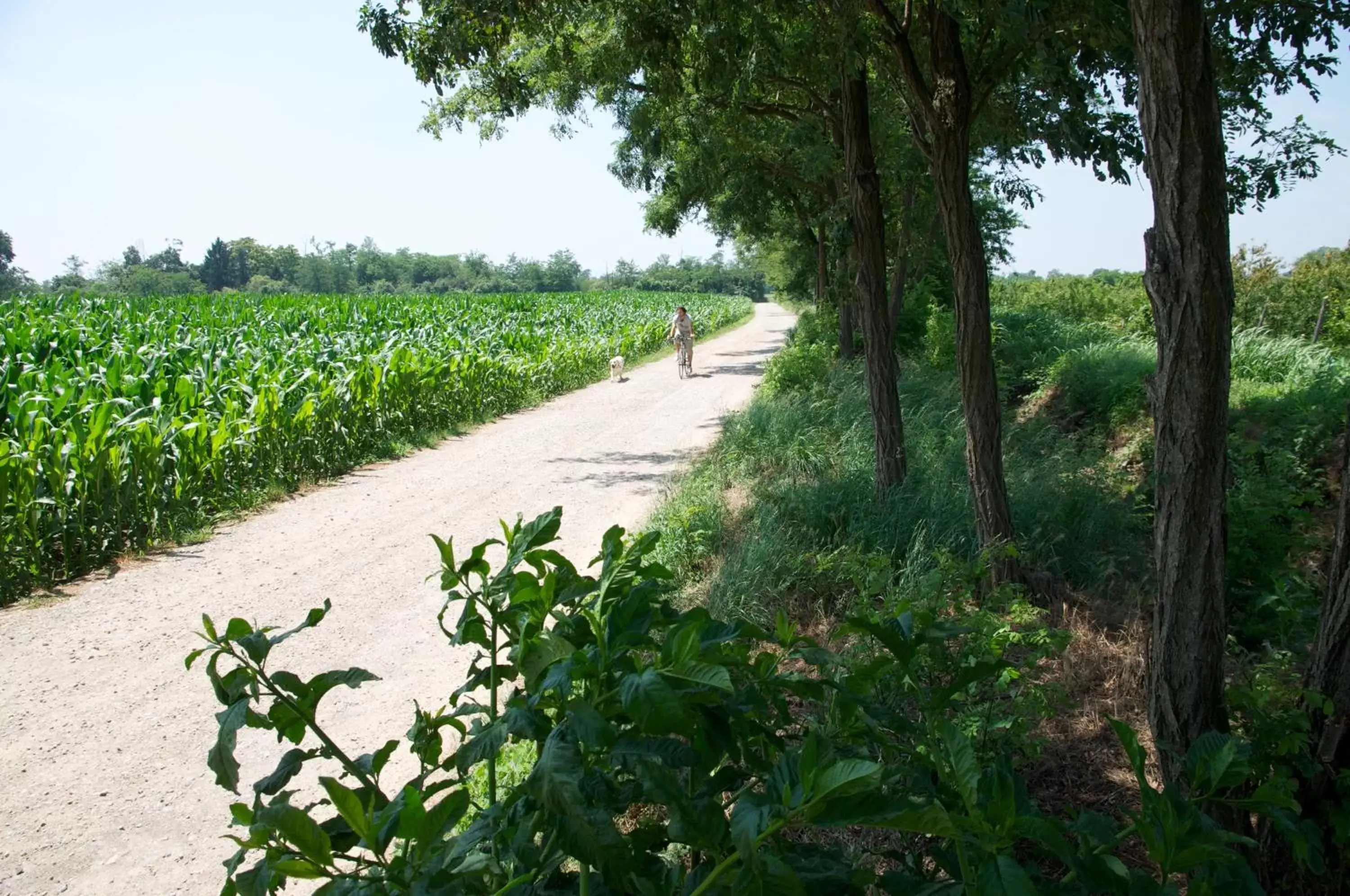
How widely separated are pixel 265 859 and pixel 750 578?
13.9 feet

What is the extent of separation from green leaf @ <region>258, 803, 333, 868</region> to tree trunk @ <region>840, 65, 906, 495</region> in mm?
5787

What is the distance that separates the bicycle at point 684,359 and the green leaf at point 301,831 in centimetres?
1986

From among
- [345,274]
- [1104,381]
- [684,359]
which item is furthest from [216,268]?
[1104,381]

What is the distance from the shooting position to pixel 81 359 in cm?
1056

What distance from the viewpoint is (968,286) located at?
5332mm

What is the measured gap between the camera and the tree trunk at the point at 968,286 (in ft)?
17.3

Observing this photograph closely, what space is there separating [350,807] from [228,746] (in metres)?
0.32

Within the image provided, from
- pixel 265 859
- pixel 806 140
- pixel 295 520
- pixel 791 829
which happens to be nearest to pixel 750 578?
pixel 791 829

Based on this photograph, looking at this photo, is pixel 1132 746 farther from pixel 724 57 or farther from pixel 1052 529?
pixel 724 57

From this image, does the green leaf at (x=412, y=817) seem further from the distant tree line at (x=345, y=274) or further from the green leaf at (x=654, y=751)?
the distant tree line at (x=345, y=274)

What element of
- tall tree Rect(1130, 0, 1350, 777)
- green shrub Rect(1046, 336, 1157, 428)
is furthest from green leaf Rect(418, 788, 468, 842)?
green shrub Rect(1046, 336, 1157, 428)

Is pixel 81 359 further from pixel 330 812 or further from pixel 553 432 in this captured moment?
pixel 330 812

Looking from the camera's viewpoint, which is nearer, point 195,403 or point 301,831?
point 301,831

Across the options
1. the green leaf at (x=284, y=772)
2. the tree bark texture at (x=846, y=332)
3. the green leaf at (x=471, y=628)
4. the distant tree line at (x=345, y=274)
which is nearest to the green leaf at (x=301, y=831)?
the green leaf at (x=284, y=772)
